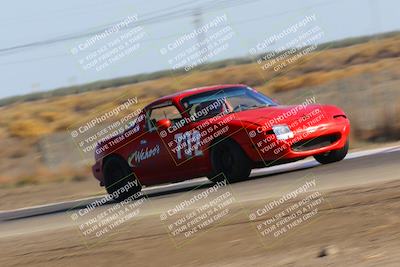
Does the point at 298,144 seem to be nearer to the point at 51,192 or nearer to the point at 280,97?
the point at 51,192

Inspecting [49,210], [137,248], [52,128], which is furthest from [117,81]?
[137,248]

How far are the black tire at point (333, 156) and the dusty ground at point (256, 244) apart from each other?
8.85 ft

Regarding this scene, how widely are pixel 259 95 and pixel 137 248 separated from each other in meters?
4.94

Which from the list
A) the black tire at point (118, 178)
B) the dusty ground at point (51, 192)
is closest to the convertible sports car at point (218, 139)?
the black tire at point (118, 178)

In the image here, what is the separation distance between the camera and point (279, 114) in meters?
12.0

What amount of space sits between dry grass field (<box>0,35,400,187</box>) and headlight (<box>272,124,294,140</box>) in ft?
22.4

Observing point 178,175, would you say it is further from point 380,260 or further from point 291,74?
point 291,74

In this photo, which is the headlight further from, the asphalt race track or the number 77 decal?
the number 77 decal

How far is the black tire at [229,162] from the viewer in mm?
11859

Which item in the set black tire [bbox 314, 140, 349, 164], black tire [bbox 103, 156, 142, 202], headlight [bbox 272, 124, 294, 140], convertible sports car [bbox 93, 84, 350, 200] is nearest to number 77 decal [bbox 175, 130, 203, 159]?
convertible sports car [bbox 93, 84, 350, 200]

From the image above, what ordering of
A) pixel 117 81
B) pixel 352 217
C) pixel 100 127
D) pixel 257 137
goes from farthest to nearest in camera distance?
pixel 117 81
pixel 100 127
pixel 257 137
pixel 352 217

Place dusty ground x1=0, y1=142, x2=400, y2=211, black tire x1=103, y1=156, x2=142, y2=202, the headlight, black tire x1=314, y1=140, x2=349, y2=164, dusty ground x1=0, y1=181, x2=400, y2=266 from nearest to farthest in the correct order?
1. dusty ground x1=0, y1=181, x2=400, y2=266
2. the headlight
3. black tire x1=314, y1=140, x2=349, y2=164
4. black tire x1=103, y1=156, x2=142, y2=202
5. dusty ground x1=0, y1=142, x2=400, y2=211

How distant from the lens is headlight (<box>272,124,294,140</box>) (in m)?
11.7

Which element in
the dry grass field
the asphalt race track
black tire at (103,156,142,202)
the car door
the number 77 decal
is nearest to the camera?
the asphalt race track
